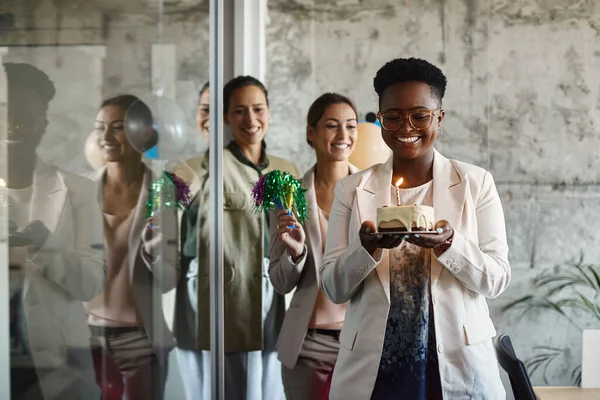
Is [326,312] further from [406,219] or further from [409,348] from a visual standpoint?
[406,219]

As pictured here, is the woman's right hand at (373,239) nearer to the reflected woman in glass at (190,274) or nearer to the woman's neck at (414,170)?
the woman's neck at (414,170)

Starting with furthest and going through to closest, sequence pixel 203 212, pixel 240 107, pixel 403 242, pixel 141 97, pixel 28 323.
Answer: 1. pixel 240 107
2. pixel 203 212
3. pixel 403 242
4. pixel 141 97
5. pixel 28 323

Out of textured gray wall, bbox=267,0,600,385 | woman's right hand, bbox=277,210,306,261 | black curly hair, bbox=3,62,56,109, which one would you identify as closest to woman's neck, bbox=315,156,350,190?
woman's right hand, bbox=277,210,306,261

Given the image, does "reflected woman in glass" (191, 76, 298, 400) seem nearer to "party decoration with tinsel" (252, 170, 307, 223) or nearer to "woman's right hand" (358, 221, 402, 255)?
"party decoration with tinsel" (252, 170, 307, 223)

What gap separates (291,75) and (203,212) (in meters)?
1.11

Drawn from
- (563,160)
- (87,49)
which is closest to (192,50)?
(87,49)

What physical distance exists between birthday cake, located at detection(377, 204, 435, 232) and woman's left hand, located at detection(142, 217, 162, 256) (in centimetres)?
57

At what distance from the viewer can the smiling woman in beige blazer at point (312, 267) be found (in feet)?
8.99

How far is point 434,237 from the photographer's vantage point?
1705 mm

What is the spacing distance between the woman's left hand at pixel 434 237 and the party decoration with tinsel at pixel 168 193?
2.10ft

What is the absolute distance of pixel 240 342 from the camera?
115 inches

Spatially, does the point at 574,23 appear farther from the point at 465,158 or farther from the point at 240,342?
the point at 240,342

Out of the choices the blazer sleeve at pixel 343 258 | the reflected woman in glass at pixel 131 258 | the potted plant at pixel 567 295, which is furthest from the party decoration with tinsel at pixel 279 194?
the potted plant at pixel 567 295

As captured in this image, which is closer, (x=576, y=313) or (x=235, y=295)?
(x=235, y=295)
